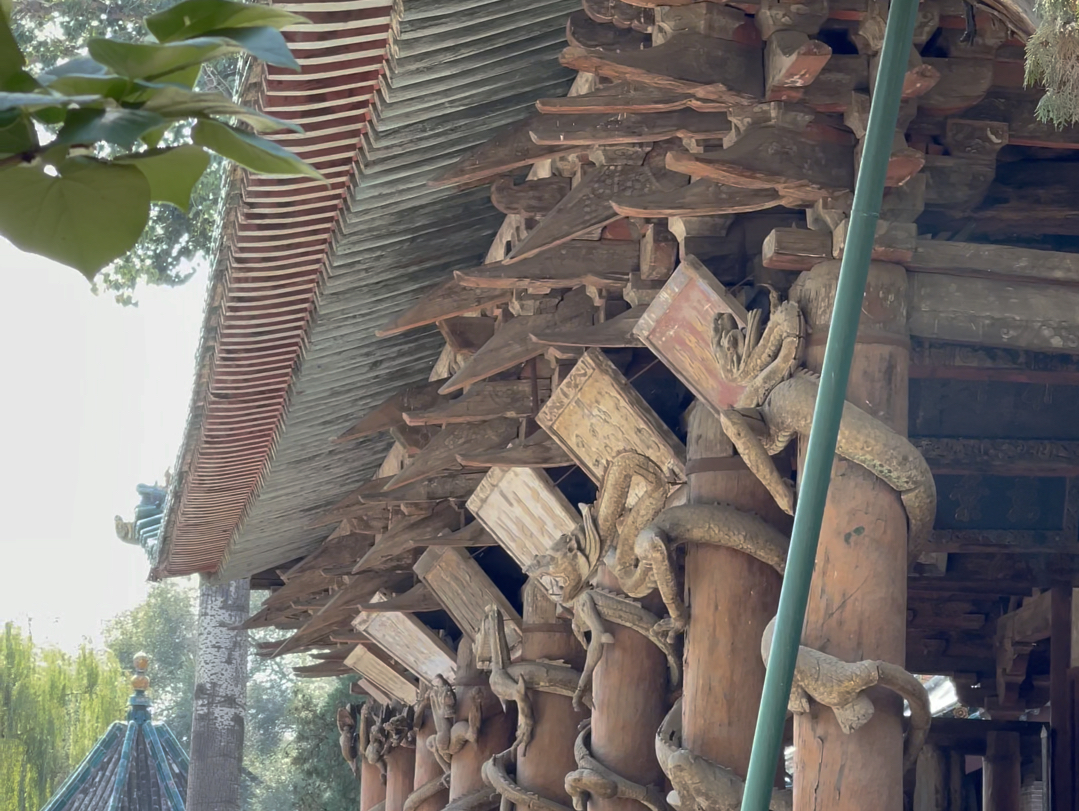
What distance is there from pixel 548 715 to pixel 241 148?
5163mm

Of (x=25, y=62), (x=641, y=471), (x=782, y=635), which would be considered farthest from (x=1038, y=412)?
(x=25, y=62)

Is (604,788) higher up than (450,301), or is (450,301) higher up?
(450,301)

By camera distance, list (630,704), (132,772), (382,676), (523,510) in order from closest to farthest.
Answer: (630,704) → (523,510) → (382,676) → (132,772)

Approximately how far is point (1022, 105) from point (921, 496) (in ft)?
3.55

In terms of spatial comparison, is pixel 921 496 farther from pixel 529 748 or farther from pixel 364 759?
pixel 364 759

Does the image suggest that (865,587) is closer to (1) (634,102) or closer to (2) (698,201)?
(2) (698,201)

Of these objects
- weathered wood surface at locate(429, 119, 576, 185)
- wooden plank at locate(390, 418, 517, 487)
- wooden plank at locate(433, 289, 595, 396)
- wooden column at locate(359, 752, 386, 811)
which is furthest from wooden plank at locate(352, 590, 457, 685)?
weathered wood surface at locate(429, 119, 576, 185)

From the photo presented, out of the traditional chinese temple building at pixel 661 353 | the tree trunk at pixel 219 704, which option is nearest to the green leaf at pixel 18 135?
the traditional chinese temple building at pixel 661 353

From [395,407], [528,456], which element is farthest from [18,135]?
[395,407]

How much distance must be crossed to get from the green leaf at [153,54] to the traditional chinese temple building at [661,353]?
1.76 m

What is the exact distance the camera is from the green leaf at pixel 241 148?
0.91 meters

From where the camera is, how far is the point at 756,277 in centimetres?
413

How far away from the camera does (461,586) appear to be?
6.96 meters

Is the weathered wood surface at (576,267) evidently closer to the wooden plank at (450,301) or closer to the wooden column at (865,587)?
the wooden plank at (450,301)
